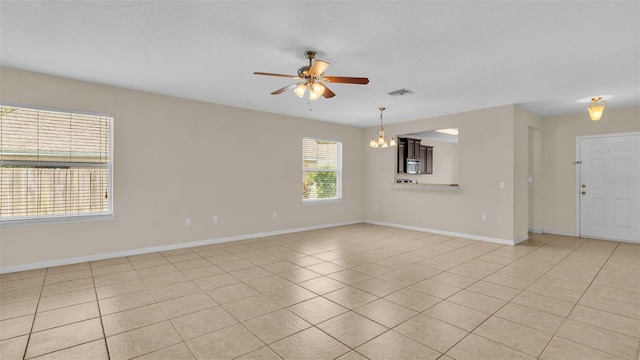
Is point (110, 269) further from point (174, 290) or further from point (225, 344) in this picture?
point (225, 344)

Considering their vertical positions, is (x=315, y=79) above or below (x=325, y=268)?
above

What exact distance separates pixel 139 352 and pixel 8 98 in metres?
3.68

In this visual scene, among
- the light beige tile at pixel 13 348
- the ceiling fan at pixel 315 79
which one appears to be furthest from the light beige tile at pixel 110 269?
the ceiling fan at pixel 315 79

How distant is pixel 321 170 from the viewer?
700cm

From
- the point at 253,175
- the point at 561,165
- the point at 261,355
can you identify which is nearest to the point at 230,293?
the point at 261,355

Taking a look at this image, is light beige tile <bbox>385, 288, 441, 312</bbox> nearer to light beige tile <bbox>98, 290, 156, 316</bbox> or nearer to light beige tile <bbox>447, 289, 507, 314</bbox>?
light beige tile <bbox>447, 289, 507, 314</bbox>

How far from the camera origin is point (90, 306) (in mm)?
2775

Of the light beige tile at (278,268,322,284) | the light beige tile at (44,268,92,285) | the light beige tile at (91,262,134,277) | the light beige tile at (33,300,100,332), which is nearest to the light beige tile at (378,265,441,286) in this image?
the light beige tile at (278,268,322,284)

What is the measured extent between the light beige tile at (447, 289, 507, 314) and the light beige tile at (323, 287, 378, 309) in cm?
81

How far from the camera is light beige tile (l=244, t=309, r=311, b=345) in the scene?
90.4 inches

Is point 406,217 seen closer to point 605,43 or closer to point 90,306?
point 605,43

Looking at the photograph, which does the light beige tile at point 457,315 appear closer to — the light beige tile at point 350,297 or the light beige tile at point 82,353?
the light beige tile at point 350,297

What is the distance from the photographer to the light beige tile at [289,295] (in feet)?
9.53

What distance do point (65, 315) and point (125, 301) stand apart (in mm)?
440
